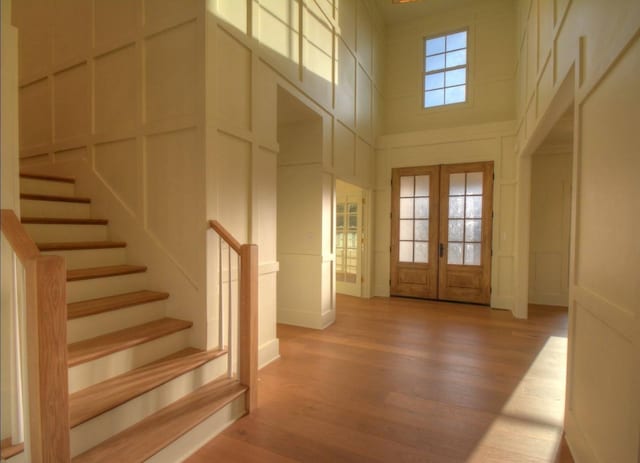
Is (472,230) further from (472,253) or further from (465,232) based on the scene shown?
(472,253)

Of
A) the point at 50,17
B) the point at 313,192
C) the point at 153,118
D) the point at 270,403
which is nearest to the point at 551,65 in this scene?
the point at 313,192

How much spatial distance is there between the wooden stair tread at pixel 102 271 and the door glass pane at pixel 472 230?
521cm

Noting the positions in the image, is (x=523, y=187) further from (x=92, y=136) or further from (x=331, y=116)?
(x=92, y=136)

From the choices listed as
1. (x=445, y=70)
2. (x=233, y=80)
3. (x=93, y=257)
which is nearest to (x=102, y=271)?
(x=93, y=257)

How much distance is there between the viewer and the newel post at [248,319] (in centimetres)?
225

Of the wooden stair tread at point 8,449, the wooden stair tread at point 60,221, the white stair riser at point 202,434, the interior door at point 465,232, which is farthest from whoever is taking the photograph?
the interior door at point 465,232

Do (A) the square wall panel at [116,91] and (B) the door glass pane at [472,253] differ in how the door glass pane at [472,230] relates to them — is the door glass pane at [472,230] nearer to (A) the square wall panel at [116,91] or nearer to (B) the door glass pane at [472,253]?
(B) the door glass pane at [472,253]

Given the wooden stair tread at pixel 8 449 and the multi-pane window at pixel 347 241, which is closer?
the wooden stair tread at pixel 8 449

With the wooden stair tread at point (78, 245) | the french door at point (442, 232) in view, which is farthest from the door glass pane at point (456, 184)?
the wooden stair tread at point (78, 245)

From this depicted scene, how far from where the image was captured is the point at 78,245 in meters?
2.46

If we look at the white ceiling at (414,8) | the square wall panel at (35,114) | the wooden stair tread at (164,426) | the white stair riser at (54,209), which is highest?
the white ceiling at (414,8)

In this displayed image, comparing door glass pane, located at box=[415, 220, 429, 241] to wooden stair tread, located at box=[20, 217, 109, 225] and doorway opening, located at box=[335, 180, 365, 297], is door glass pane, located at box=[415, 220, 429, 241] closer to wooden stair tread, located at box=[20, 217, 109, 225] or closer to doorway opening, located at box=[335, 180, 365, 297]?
doorway opening, located at box=[335, 180, 365, 297]

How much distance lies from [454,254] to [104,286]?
5400mm

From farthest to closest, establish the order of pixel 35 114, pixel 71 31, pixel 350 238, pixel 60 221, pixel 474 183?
pixel 350 238 < pixel 474 183 < pixel 35 114 < pixel 71 31 < pixel 60 221
